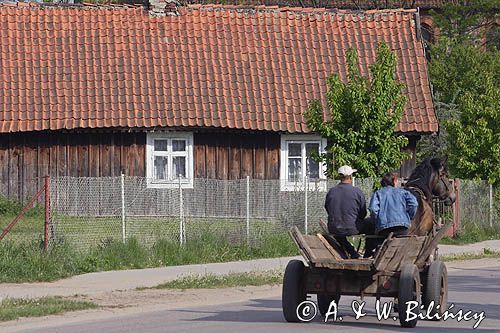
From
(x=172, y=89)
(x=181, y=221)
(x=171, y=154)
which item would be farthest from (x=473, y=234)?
(x=181, y=221)

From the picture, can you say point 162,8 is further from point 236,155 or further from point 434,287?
point 434,287

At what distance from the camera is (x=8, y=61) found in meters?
32.4

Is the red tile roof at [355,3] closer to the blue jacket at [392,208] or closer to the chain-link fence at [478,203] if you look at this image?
the chain-link fence at [478,203]

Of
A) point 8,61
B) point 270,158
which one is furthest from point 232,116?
point 8,61

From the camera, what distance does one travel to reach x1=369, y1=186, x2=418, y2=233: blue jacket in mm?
15070

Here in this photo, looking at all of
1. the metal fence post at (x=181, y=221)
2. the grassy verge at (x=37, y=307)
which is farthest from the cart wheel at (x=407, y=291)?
the metal fence post at (x=181, y=221)

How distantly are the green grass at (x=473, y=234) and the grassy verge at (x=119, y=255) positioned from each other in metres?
6.04

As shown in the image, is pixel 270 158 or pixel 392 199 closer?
pixel 392 199

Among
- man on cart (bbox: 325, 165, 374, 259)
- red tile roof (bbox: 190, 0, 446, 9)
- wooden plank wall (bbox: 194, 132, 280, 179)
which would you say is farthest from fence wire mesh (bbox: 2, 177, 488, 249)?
red tile roof (bbox: 190, 0, 446, 9)

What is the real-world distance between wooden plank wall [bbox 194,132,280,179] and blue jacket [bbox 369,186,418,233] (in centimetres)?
1690

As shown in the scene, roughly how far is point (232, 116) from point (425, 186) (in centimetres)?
1525

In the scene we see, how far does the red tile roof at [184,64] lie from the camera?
3153 cm

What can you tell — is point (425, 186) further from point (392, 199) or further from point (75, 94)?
point (75, 94)

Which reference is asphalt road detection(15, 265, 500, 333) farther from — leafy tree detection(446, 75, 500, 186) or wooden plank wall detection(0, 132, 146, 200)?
leafy tree detection(446, 75, 500, 186)
